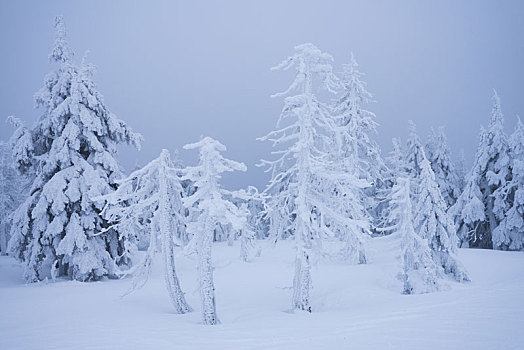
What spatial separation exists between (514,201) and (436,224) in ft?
47.2

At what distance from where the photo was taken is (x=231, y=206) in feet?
38.3

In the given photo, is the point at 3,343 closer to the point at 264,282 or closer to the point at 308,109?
the point at 308,109

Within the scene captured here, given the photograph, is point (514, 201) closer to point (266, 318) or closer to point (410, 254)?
point (410, 254)

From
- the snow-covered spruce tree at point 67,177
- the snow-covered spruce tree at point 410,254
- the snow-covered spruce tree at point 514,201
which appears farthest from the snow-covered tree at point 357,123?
the snow-covered spruce tree at point 67,177

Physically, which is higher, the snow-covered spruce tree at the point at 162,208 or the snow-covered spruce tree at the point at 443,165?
the snow-covered spruce tree at the point at 443,165

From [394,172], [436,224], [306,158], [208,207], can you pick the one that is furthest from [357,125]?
[208,207]

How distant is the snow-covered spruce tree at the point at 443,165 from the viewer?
130 feet

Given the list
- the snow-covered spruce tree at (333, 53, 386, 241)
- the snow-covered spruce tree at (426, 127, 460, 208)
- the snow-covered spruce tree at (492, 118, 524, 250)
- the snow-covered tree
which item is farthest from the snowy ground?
the snow-covered spruce tree at (426, 127, 460, 208)

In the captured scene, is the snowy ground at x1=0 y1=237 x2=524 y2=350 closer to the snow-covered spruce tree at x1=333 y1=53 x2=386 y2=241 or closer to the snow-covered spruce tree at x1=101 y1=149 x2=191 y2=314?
the snow-covered spruce tree at x1=101 y1=149 x2=191 y2=314

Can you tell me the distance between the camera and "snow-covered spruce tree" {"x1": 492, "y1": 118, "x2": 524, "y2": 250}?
28.3 meters

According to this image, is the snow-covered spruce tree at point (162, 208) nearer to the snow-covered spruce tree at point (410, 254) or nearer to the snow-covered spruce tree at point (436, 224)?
the snow-covered spruce tree at point (410, 254)

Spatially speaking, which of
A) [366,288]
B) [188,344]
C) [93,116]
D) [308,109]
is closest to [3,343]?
[188,344]

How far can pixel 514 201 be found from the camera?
2841 centimetres

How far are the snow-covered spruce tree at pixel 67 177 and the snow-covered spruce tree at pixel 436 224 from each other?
688 inches
